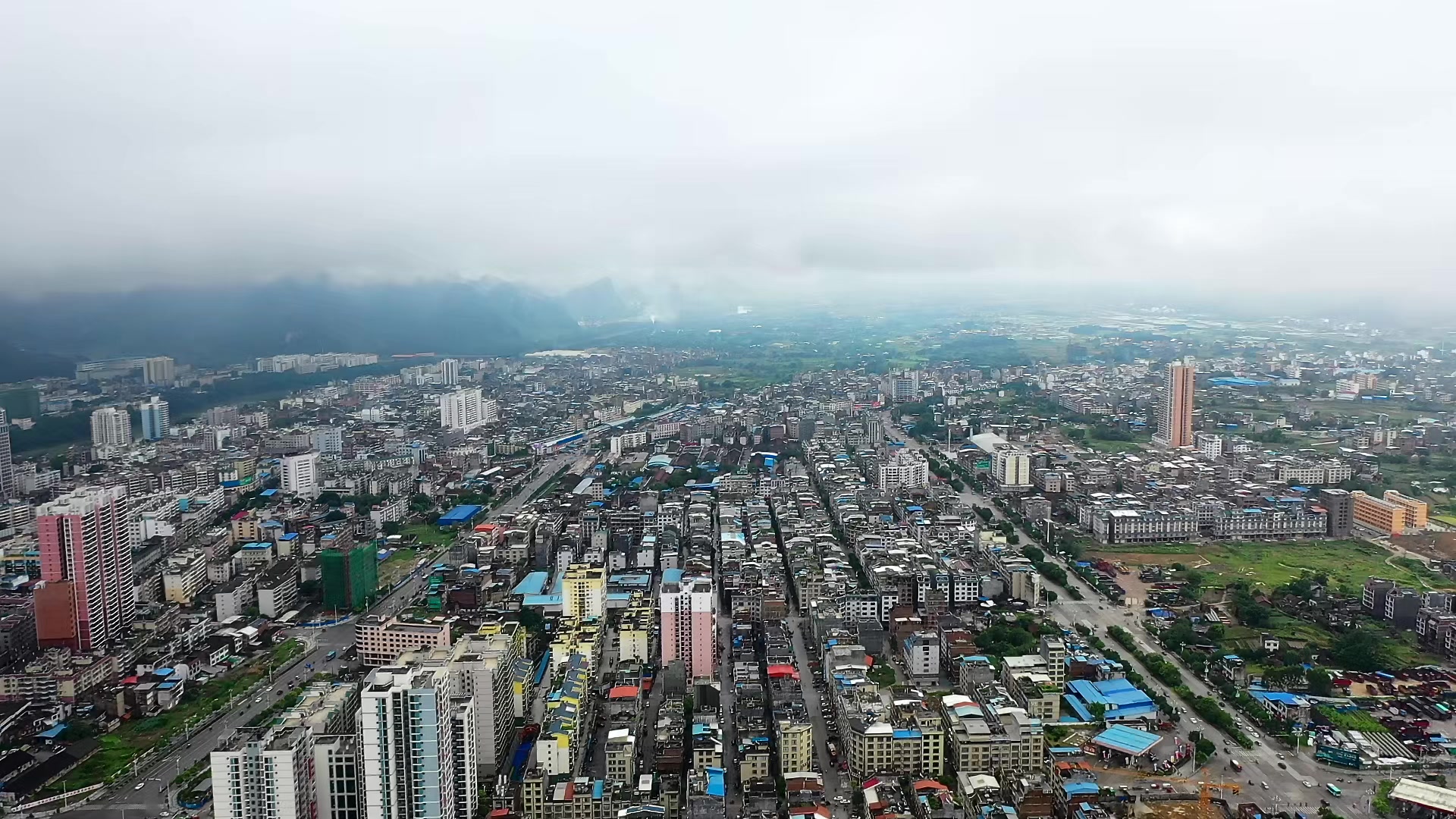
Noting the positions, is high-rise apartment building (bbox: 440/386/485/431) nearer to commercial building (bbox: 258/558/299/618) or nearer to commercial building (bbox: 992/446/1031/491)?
commercial building (bbox: 258/558/299/618)

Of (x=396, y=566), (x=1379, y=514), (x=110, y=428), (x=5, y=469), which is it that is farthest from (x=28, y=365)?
(x=1379, y=514)

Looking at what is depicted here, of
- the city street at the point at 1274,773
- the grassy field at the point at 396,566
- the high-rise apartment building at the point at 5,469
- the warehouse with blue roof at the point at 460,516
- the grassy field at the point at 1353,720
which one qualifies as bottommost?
the city street at the point at 1274,773

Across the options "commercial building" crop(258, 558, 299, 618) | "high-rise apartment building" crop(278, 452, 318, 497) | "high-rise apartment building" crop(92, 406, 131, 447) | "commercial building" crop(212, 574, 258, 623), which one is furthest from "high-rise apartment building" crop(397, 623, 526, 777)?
"high-rise apartment building" crop(92, 406, 131, 447)

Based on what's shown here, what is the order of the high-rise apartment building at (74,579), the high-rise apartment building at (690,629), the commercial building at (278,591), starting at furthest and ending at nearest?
the commercial building at (278,591) < the high-rise apartment building at (74,579) < the high-rise apartment building at (690,629)

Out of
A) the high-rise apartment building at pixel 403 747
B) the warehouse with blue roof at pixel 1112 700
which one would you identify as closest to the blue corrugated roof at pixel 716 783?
the high-rise apartment building at pixel 403 747

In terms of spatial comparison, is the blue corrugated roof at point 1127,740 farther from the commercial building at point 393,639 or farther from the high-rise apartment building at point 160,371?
the high-rise apartment building at point 160,371

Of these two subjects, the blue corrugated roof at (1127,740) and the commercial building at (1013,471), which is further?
the commercial building at (1013,471)

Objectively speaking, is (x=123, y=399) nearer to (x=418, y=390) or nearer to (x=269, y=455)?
(x=269, y=455)
